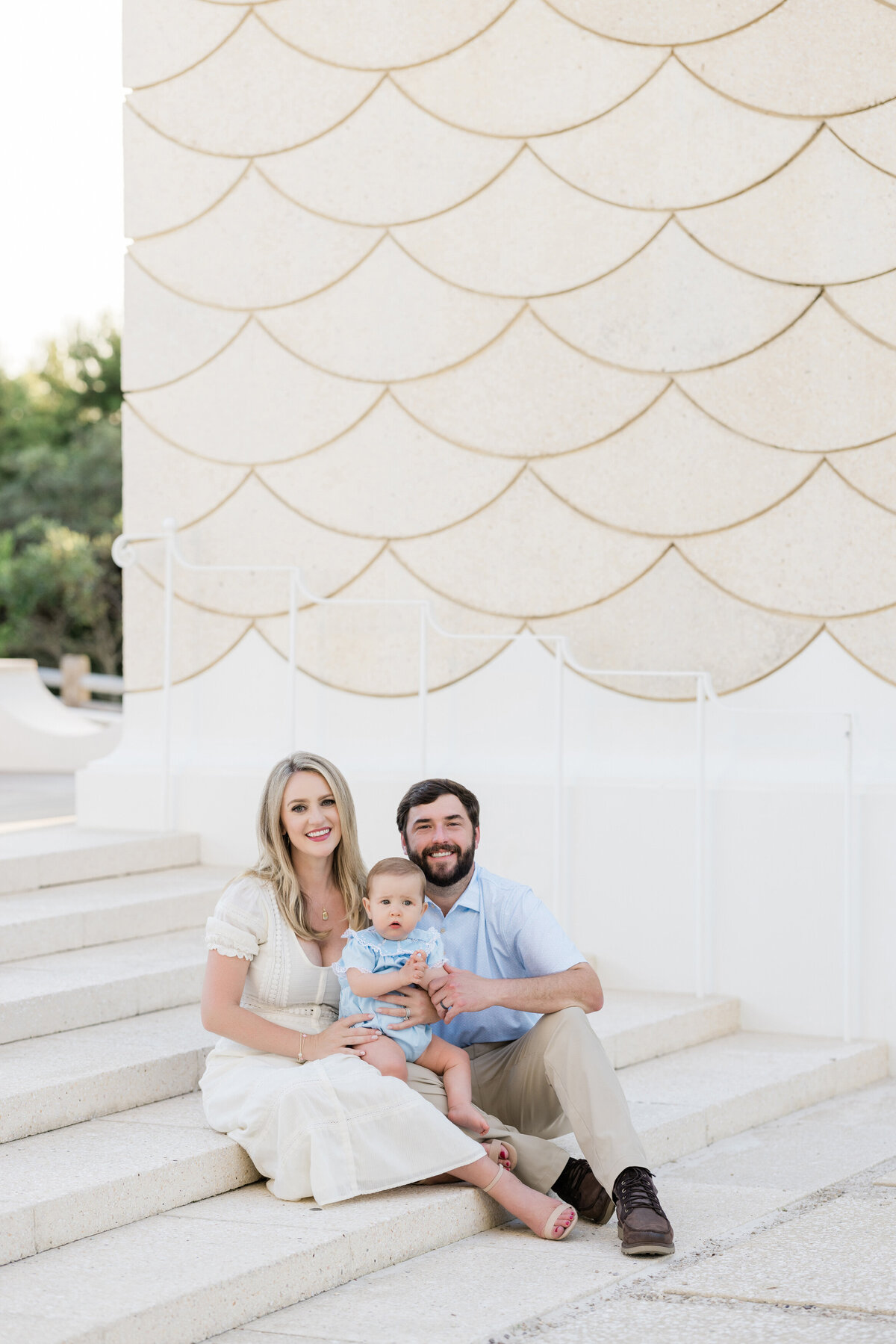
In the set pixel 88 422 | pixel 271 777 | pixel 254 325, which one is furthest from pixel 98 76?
pixel 271 777

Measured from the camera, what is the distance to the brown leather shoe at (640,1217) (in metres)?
2.97

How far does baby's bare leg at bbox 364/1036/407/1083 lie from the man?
54 millimetres

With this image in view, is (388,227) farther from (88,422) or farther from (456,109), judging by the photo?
(88,422)

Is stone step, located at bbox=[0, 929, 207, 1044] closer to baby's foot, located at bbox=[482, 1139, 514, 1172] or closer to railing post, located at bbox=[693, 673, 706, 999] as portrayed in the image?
baby's foot, located at bbox=[482, 1139, 514, 1172]

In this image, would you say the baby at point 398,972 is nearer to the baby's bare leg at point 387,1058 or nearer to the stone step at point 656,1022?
the baby's bare leg at point 387,1058

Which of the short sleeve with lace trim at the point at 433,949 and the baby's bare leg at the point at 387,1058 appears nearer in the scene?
the baby's bare leg at the point at 387,1058

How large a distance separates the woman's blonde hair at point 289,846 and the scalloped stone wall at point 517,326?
1726mm

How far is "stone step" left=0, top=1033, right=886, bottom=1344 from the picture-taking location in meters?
2.53

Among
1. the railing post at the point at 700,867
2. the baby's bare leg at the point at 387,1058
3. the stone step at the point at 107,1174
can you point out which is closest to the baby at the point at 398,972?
the baby's bare leg at the point at 387,1058

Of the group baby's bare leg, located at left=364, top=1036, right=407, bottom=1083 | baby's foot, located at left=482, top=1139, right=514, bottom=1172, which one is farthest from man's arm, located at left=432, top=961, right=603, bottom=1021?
baby's foot, located at left=482, top=1139, right=514, bottom=1172

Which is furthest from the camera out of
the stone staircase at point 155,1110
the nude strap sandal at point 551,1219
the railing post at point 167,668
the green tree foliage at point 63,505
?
the green tree foliage at point 63,505

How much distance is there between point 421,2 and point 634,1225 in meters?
3.72

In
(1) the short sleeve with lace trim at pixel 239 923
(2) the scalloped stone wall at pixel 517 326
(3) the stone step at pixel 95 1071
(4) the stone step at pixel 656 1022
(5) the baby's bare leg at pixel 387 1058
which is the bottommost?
(4) the stone step at pixel 656 1022

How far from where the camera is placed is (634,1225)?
2.98 m
